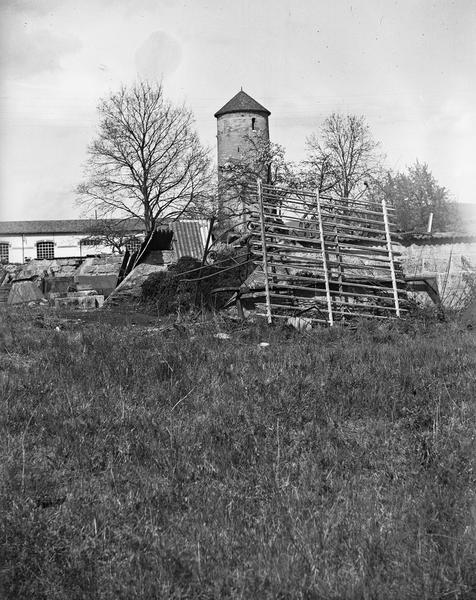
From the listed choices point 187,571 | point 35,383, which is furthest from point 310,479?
point 35,383

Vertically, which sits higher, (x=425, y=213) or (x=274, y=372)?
(x=425, y=213)

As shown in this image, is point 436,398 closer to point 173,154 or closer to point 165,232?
point 165,232

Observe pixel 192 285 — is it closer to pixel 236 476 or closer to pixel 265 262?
pixel 265 262

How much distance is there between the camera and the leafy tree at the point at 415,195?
38.2 metres

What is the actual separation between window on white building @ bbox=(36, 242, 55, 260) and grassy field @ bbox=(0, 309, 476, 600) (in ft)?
247

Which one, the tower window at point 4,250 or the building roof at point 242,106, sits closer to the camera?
the building roof at point 242,106

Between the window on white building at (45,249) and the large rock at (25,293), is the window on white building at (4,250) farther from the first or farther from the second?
the large rock at (25,293)

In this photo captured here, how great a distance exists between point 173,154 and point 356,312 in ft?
115

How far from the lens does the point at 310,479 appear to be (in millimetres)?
3393

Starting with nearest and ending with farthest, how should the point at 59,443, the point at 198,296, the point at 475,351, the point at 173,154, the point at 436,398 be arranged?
the point at 59,443
the point at 436,398
the point at 475,351
the point at 198,296
the point at 173,154

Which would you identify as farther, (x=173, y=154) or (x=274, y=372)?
(x=173, y=154)

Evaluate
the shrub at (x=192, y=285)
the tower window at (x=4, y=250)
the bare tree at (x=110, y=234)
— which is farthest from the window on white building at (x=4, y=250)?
the shrub at (x=192, y=285)

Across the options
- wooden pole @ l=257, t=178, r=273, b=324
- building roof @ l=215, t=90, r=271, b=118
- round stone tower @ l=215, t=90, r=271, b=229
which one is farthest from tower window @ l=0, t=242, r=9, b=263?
wooden pole @ l=257, t=178, r=273, b=324

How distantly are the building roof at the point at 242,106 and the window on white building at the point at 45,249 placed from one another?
108ft
